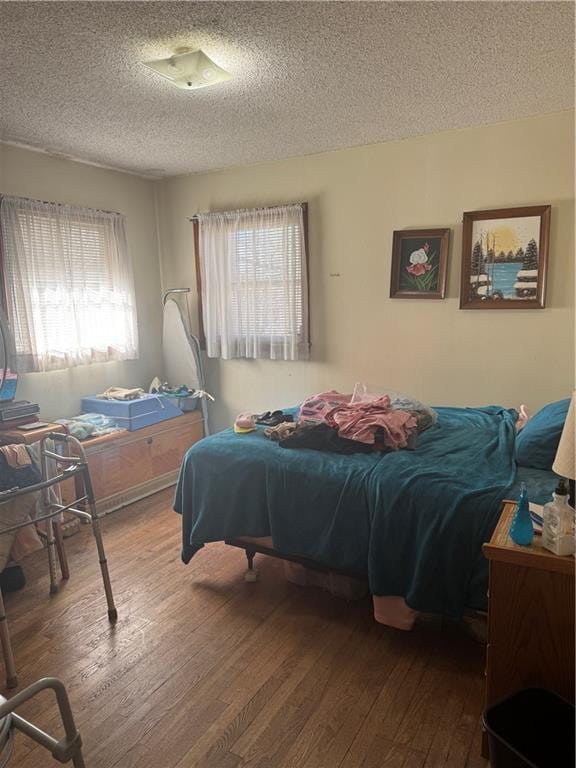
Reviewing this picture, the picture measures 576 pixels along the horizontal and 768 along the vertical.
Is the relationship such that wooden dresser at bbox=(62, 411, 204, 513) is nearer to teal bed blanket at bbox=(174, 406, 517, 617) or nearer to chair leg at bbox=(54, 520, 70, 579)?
chair leg at bbox=(54, 520, 70, 579)

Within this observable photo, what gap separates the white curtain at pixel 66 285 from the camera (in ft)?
11.2

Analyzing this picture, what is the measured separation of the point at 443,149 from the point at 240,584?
115 inches

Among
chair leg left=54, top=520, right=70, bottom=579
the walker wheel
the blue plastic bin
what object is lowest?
the walker wheel

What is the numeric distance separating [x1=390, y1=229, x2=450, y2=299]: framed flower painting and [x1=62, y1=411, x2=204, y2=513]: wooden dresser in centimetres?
197

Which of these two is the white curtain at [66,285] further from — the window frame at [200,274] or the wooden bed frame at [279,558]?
the wooden bed frame at [279,558]


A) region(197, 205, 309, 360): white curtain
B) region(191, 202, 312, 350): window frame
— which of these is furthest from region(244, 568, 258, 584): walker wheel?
region(191, 202, 312, 350): window frame

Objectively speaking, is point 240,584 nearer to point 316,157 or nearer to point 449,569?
point 449,569

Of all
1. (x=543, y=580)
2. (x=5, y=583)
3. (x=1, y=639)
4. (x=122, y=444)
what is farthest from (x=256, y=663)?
(x=122, y=444)

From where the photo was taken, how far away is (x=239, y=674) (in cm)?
204

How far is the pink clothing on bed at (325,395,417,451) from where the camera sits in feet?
8.39

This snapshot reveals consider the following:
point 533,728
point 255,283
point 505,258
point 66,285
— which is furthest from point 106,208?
point 533,728

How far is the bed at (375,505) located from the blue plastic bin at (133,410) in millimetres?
1173

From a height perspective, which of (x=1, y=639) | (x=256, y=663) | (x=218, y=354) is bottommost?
(x=256, y=663)

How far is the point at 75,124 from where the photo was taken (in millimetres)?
3008
